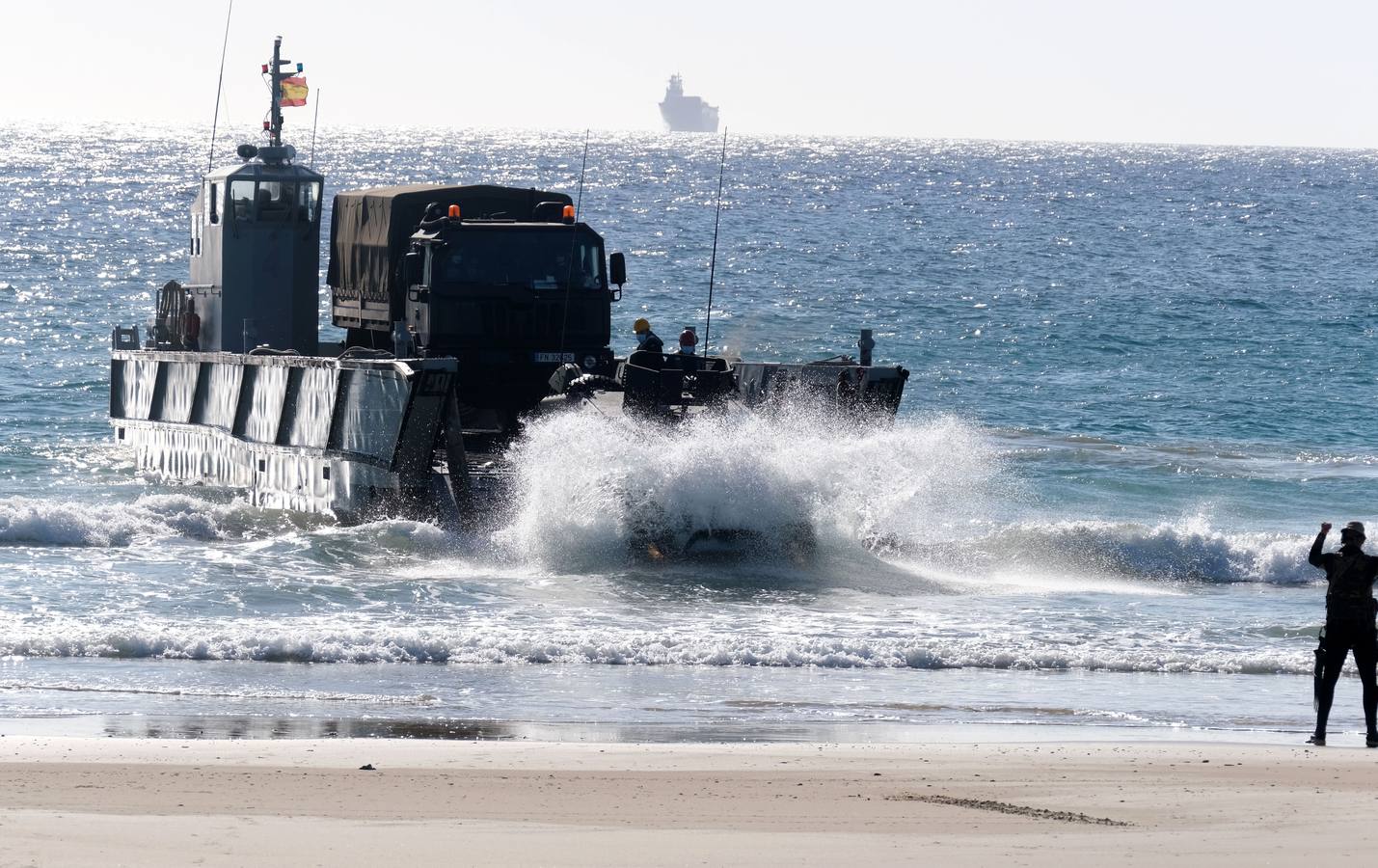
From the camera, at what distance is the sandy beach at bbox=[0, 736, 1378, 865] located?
7543 millimetres

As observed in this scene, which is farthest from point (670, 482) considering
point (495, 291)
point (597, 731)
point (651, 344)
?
point (597, 731)

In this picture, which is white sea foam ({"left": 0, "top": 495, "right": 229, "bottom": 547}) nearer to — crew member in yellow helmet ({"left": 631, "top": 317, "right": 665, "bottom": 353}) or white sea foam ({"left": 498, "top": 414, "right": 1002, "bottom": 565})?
white sea foam ({"left": 498, "top": 414, "right": 1002, "bottom": 565})

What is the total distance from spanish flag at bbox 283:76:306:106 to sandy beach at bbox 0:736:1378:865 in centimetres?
1599

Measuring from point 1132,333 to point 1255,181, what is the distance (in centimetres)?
7559

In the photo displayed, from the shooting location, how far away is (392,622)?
14.2 meters

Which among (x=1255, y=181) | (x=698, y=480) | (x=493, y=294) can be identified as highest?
(x=1255, y=181)

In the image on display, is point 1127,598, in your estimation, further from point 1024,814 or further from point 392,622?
point 1024,814

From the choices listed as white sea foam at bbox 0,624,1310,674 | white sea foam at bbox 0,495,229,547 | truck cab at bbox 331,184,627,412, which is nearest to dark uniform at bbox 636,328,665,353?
truck cab at bbox 331,184,627,412

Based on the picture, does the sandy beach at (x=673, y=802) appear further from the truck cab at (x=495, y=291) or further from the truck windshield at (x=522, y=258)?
the truck windshield at (x=522, y=258)

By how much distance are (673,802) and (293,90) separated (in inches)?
706

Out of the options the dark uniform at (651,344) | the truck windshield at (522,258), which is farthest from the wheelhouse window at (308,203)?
the dark uniform at (651,344)

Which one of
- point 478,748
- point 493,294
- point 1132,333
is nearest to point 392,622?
point 478,748

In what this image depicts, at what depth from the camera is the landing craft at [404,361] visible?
17312 millimetres

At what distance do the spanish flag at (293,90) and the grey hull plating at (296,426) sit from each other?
12.9ft
